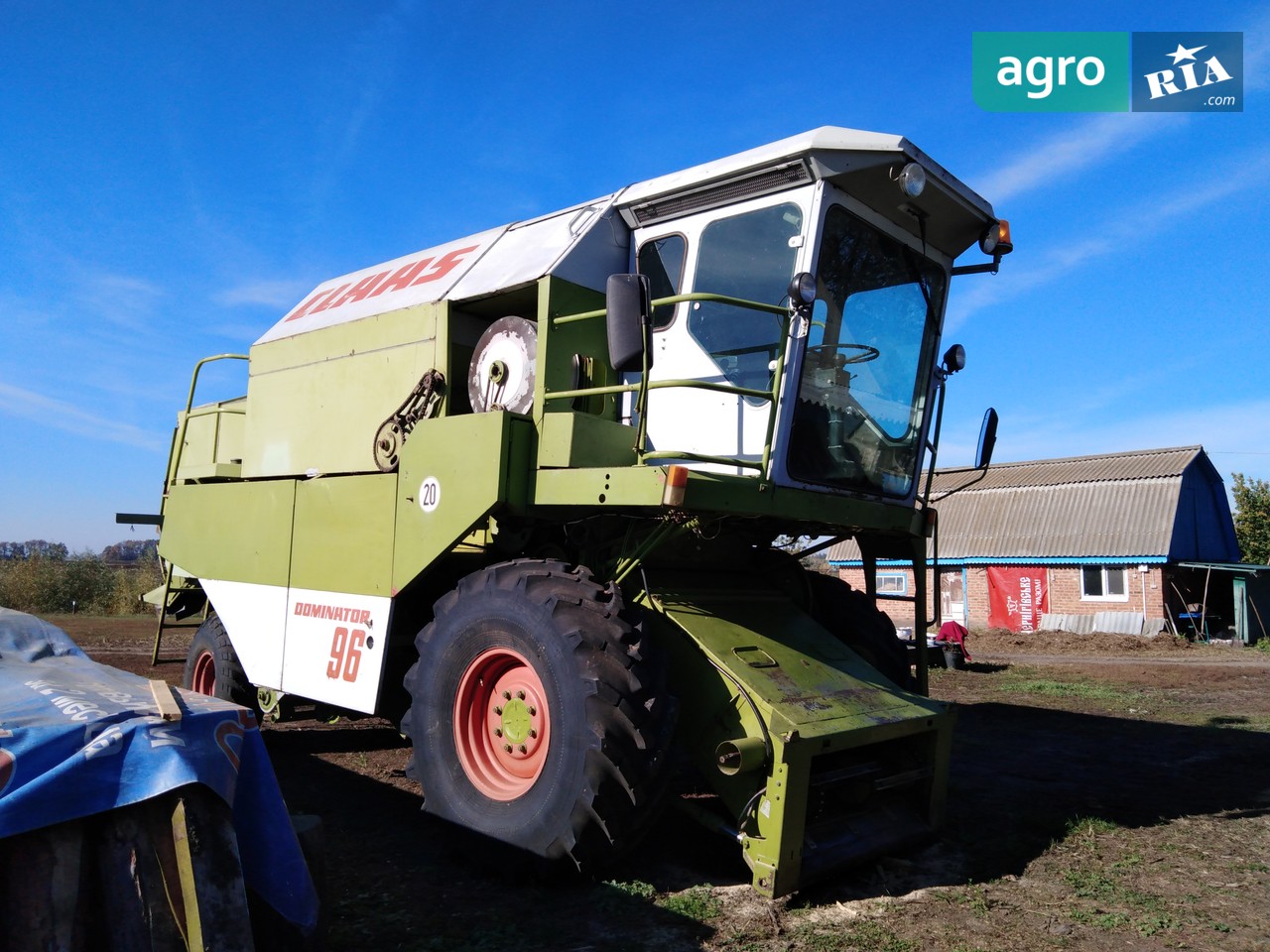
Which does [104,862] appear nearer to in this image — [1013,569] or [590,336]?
[590,336]

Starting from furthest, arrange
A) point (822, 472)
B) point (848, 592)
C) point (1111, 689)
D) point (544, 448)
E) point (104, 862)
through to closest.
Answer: point (1111, 689) < point (848, 592) < point (822, 472) < point (544, 448) < point (104, 862)

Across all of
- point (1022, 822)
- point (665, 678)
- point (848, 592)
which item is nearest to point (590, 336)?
point (665, 678)

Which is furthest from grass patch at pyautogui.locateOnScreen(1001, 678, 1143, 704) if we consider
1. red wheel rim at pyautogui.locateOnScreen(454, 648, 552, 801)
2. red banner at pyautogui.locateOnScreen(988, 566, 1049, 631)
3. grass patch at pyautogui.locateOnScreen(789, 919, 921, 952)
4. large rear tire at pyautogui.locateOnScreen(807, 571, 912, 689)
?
red banner at pyautogui.locateOnScreen(988, 566, 1049, 631)

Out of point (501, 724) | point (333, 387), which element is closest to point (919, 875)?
point (501, 724)

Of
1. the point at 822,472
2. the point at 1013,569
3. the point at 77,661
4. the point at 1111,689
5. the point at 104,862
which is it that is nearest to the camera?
the point at 104,862

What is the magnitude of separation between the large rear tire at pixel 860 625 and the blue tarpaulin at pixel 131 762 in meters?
3.97

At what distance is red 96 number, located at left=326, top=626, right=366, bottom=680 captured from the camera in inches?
224

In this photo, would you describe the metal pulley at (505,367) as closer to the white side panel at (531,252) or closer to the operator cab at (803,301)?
the white side panel at (531,252)

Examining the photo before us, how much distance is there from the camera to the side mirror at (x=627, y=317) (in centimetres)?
416

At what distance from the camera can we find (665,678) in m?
4.34

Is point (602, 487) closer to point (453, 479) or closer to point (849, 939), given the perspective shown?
point (453, 479)

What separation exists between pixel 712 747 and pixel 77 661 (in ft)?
9.50

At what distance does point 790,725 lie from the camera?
13.9ft

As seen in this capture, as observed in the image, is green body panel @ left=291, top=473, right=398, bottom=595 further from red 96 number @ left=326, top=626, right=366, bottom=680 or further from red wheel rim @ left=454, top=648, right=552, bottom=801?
red wheel rim @ left=454, top=648, right=552, bottom=801
